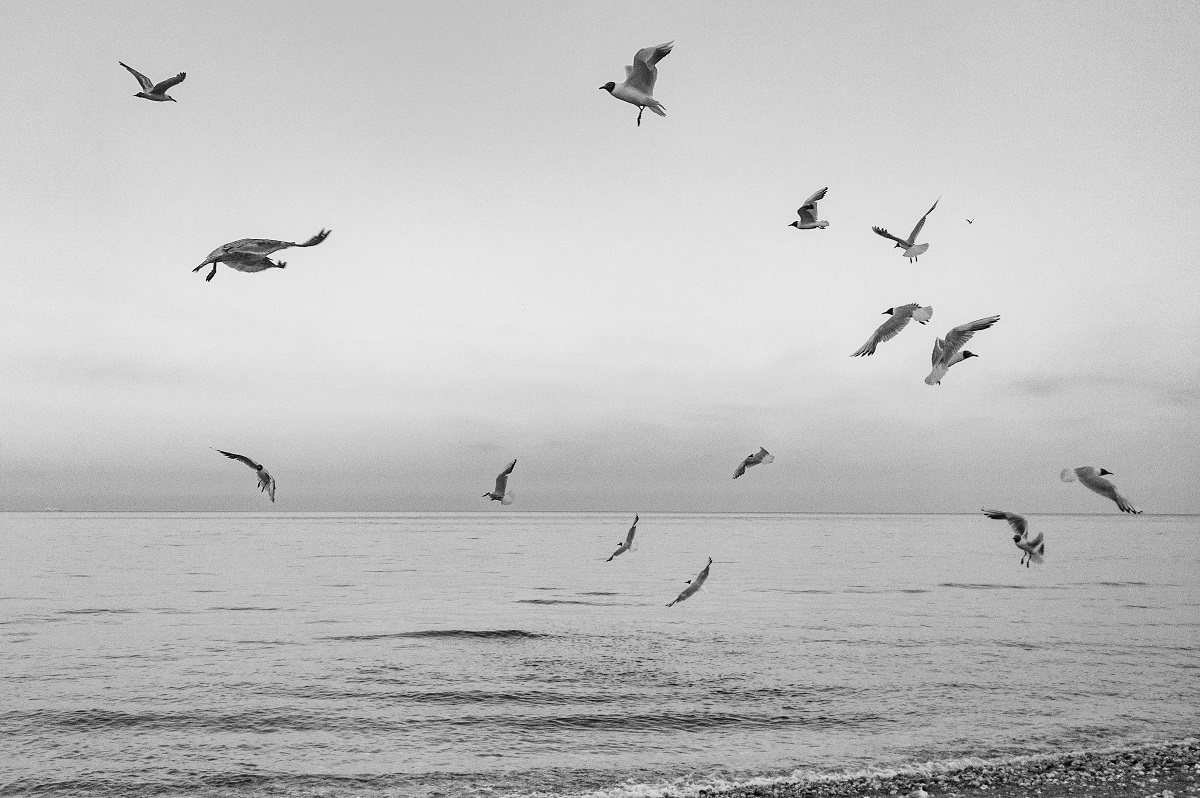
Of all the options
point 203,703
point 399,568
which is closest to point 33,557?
point 399,568

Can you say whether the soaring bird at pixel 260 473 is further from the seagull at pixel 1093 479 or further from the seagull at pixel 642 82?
the seagull at pixel 1093 479

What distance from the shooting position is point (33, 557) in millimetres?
67062

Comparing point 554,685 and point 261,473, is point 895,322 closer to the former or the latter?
point 261,473

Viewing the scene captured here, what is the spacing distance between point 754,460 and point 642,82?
6449 millimetres

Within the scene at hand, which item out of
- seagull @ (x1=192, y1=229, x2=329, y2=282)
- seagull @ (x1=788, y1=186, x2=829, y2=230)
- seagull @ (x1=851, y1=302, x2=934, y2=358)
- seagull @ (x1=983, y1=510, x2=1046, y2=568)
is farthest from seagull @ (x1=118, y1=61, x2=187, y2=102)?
seagull @ (x1=983, y1=510, x2=1046, y2=568)

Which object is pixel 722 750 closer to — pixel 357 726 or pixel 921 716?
pixel 921 716

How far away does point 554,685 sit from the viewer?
754 inches

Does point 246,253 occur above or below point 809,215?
below

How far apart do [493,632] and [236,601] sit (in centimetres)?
1526

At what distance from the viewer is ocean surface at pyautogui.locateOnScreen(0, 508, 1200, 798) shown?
1325cm

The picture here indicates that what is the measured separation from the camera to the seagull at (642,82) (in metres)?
9.02

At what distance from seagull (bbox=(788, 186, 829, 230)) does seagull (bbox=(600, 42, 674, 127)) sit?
2.45 meters

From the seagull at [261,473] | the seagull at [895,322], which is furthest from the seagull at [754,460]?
the seagull at [261,473]

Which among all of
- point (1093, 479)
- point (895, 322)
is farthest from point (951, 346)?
point (1093, 479)
